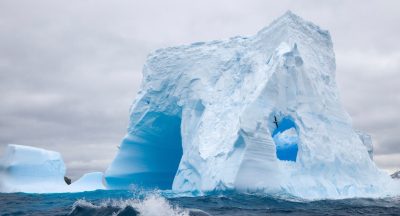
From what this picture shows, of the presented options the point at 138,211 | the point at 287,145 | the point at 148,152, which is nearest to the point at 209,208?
the point at 138,211

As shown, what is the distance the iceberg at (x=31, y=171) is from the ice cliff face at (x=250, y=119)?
237cm

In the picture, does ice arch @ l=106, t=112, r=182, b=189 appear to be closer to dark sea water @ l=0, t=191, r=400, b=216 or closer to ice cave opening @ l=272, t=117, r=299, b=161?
ice cave opening @ l=272, t=117, r=299, b=161

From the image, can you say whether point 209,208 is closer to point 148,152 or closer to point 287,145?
point 148,152

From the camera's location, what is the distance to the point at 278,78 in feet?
50.3

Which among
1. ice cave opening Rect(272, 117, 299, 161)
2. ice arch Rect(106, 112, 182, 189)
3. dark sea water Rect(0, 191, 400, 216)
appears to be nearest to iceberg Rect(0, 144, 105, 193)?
ice arch Rect(106, 112, 182, 189)

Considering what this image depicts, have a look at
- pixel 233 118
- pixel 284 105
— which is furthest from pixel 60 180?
pixel 284 105

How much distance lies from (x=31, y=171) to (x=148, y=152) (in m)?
4.87

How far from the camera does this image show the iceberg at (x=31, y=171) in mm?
18781

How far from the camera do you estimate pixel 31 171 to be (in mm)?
19219

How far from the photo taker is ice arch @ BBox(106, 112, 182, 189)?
19031mm

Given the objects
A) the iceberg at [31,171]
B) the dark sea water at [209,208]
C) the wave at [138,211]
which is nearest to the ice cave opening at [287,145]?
the dark sea water at [209,208]

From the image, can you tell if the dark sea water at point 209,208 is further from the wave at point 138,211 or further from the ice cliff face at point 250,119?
the ice cliff face at point 250,119

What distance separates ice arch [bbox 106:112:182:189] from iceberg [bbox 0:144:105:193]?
2.27 metres

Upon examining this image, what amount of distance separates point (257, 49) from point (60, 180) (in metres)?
10.3
